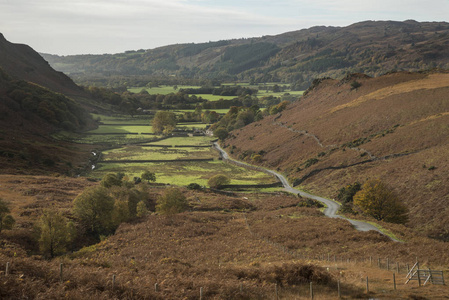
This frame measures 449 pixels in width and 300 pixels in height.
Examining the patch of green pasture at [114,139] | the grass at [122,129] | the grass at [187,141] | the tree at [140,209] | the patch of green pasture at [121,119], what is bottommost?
the grass at [187,141]

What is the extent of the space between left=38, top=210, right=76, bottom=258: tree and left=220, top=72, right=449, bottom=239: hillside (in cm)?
4425

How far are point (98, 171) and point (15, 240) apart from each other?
60.2 metres

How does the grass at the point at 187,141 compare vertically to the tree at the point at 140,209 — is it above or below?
below

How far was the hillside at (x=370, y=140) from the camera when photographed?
65.8 meters

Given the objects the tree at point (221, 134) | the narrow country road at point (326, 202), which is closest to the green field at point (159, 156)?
the narrow country road at point (326, 202)

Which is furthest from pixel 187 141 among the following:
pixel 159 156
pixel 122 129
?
pixel 122 129

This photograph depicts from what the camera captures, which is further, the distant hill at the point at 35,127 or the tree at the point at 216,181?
the distant hill at the point at 35,127

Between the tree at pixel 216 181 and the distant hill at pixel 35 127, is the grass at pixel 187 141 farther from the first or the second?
the tree at pixel 216 181

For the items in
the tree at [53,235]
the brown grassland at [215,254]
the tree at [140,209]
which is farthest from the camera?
the tree at [140,209]

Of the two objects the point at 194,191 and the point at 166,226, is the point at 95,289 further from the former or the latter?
the point at 194,191

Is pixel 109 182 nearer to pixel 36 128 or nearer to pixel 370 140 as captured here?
pixel 370 140

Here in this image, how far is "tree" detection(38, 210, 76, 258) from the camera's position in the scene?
133 ft

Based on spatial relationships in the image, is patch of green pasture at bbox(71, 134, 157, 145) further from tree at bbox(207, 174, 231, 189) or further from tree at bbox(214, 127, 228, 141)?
tree at bbox(207, 174, 231, 189)

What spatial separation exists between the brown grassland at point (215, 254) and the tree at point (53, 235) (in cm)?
139
